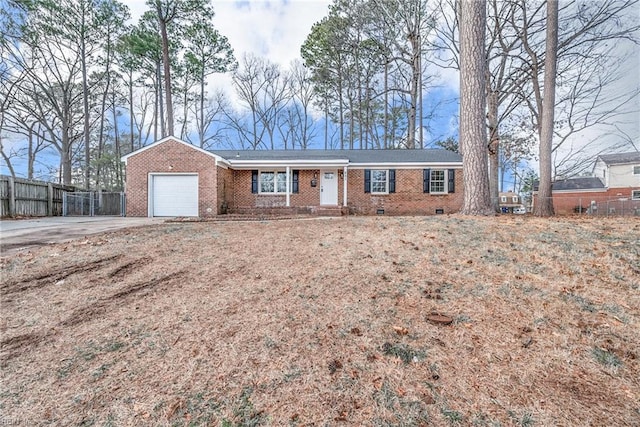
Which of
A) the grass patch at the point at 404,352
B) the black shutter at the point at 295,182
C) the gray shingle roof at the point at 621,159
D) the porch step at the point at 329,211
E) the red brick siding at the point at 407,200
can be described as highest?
the gray shingle roof at the point at 621,159

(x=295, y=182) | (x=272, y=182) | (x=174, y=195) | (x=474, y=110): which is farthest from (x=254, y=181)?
(x=474, y=110)

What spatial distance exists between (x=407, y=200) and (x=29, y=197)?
16036 mm

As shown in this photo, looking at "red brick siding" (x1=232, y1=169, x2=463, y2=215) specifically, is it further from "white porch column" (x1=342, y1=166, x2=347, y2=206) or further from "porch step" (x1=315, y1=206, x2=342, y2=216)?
"porch step" (x1=315, y1=206, x2=342, y2=216)

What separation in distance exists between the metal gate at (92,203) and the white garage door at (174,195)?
10.0ft

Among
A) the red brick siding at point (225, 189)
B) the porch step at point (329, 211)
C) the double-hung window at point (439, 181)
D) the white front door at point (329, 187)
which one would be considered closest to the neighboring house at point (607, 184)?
the double-hung window at point (439, 181)

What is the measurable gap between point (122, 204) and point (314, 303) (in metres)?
15.3

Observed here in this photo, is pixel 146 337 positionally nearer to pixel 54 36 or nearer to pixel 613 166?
pixel 54 36

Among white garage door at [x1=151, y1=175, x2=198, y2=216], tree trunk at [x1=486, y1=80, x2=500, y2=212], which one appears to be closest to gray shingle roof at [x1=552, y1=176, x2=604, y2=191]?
tree trunk at [x1=486, y1=80, x2=500, y2=212]

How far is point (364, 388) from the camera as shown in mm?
1583

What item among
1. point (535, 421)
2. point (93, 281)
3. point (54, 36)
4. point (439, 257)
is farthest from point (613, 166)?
point (54, 36)

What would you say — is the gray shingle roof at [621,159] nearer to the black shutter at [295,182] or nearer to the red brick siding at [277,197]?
the red brick siding at [277,197]

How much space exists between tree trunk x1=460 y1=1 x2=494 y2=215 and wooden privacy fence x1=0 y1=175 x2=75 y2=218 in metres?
15.3

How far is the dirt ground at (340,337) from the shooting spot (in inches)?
58.7

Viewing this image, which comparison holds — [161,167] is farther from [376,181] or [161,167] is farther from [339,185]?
[376,181]
